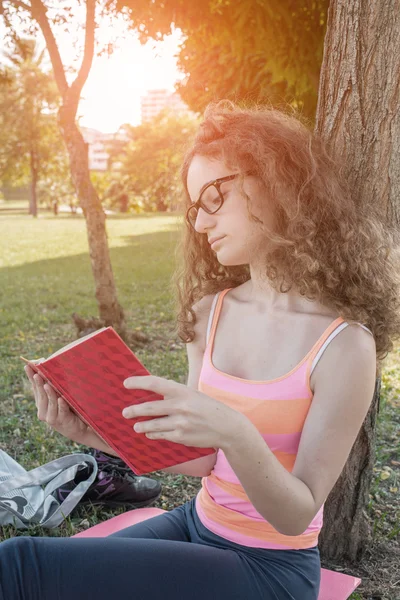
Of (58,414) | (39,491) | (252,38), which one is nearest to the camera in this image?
(58,414)

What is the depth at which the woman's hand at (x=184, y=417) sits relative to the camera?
124 cm

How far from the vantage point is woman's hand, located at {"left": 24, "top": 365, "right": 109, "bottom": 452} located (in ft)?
5.43

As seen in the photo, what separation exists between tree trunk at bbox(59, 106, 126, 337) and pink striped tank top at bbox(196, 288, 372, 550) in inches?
184

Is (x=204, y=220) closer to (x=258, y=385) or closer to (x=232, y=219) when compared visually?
(x=232, y=219)

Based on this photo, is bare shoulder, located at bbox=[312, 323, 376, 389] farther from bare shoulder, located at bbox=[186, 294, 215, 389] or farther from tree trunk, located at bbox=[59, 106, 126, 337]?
tree trunk, located at bbox=[59, 106, 126, 337]

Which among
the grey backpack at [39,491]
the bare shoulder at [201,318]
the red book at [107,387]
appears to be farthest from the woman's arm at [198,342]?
the grey backpack at [39,491]

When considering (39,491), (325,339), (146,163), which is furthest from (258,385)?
(146,163)

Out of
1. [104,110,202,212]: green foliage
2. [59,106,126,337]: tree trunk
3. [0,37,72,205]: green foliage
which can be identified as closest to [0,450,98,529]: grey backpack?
[59,106,126,337]: tree trunk

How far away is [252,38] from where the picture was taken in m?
5.16

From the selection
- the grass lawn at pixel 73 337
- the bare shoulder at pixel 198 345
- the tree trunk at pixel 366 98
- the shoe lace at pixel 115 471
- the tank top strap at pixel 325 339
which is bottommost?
the grass lawn at pixel 73 337

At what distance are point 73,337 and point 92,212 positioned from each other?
1487 millimetres

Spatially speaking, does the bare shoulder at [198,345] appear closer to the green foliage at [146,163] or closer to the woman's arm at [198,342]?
the woman's arm at [198,342]

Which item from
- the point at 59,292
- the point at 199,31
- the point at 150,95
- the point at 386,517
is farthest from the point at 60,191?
the point at 150,95

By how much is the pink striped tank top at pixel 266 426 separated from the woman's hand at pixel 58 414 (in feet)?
1.16
